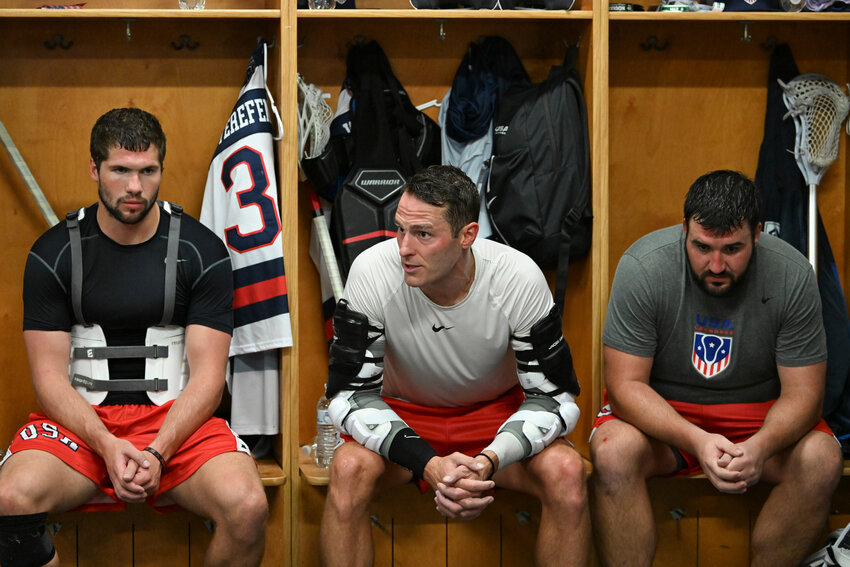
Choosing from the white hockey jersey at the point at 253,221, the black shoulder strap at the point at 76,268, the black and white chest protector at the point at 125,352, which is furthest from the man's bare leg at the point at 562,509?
the black shoulder strap at the point at 76,268

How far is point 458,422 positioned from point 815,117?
5.26 ft

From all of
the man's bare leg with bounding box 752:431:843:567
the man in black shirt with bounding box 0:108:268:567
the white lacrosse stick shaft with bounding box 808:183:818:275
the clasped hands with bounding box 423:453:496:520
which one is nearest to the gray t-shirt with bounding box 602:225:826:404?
the man's bare leg with bounding box 752:431:843:567

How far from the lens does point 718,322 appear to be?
282 centimetres

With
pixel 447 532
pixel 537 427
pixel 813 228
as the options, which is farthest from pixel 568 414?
pixel 813 228

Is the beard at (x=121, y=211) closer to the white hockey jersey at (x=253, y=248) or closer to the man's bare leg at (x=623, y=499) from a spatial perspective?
the white hockey jersey at (x=253, y=248)

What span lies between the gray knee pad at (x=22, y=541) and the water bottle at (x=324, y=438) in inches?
34.2

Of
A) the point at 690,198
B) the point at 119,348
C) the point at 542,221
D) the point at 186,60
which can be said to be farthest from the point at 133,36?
the point at 690,198

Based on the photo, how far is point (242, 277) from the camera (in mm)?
3055

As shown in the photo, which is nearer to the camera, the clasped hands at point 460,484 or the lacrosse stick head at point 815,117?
the clasped hands at point 460,484

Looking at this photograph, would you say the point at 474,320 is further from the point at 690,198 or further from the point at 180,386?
the point at 180,386

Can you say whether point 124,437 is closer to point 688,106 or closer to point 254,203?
point 254,203

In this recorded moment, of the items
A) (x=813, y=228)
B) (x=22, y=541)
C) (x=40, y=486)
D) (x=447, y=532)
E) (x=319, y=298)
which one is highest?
(x=813, y=228)

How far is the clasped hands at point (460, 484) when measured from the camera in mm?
2400

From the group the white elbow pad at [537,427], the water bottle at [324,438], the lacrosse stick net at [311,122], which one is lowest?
the water bottle at [324,438]
